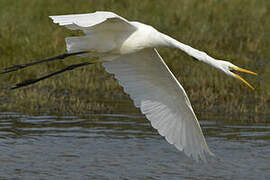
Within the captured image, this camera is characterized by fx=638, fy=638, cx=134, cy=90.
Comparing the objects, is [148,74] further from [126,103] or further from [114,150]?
[126,103]

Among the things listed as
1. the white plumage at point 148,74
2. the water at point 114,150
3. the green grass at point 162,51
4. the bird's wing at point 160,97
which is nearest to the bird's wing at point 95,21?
the white plumage at point 148,74

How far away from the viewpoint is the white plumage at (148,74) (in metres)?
6.24

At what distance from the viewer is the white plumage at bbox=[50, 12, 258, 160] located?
6236 mm

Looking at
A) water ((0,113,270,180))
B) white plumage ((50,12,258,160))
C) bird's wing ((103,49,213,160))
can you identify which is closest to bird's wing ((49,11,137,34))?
white plumage ((50,12,258,160))

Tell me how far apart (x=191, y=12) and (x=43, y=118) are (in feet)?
16.7

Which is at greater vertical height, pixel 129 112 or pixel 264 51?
pixel 264 51

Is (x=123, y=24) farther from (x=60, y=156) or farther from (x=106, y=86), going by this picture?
(x=106, y=86)

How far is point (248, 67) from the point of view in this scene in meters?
10.5

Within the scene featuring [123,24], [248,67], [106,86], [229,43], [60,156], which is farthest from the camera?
[229,43]

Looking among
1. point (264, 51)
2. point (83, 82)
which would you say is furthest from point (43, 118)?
point (264, 51)

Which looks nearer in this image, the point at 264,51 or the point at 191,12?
the point at 264,51

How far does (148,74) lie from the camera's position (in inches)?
265

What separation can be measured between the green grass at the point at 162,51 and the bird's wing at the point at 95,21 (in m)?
2.69

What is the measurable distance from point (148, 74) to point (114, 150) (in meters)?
0.97
